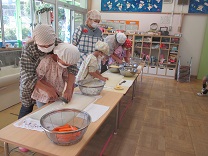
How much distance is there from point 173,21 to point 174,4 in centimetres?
50

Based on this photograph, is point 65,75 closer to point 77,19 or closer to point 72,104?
point 72,104

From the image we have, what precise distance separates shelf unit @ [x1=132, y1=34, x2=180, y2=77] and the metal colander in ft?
15.8

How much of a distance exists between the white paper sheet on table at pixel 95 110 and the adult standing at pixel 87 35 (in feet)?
4.34

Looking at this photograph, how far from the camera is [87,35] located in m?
2.75

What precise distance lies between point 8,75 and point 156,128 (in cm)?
244

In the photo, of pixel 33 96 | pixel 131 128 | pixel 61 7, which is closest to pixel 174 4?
pixel 61 7

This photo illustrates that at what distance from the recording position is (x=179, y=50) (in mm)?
5629

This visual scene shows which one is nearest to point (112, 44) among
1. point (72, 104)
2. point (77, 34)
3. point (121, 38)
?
point (121, 38)

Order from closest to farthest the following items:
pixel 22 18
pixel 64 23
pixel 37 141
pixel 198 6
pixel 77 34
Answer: pixel 37 141 → pixel 77 34 → pixel 22 18 → pixel 64 23 → pixel 198 6

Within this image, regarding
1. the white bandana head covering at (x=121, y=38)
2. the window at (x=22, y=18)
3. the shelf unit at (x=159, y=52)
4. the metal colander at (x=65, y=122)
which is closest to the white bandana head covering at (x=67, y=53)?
the metal colander at (x=65, y=122)

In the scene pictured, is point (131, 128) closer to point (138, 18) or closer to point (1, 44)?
point (1, 44)

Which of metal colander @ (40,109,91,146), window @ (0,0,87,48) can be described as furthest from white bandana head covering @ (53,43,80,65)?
window @ (0,0,87,48)

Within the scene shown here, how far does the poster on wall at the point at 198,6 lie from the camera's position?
517cm

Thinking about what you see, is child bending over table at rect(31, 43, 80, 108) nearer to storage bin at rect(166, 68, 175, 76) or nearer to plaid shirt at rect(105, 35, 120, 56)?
plaid shirt at rect(105, 35, 120, 56)
